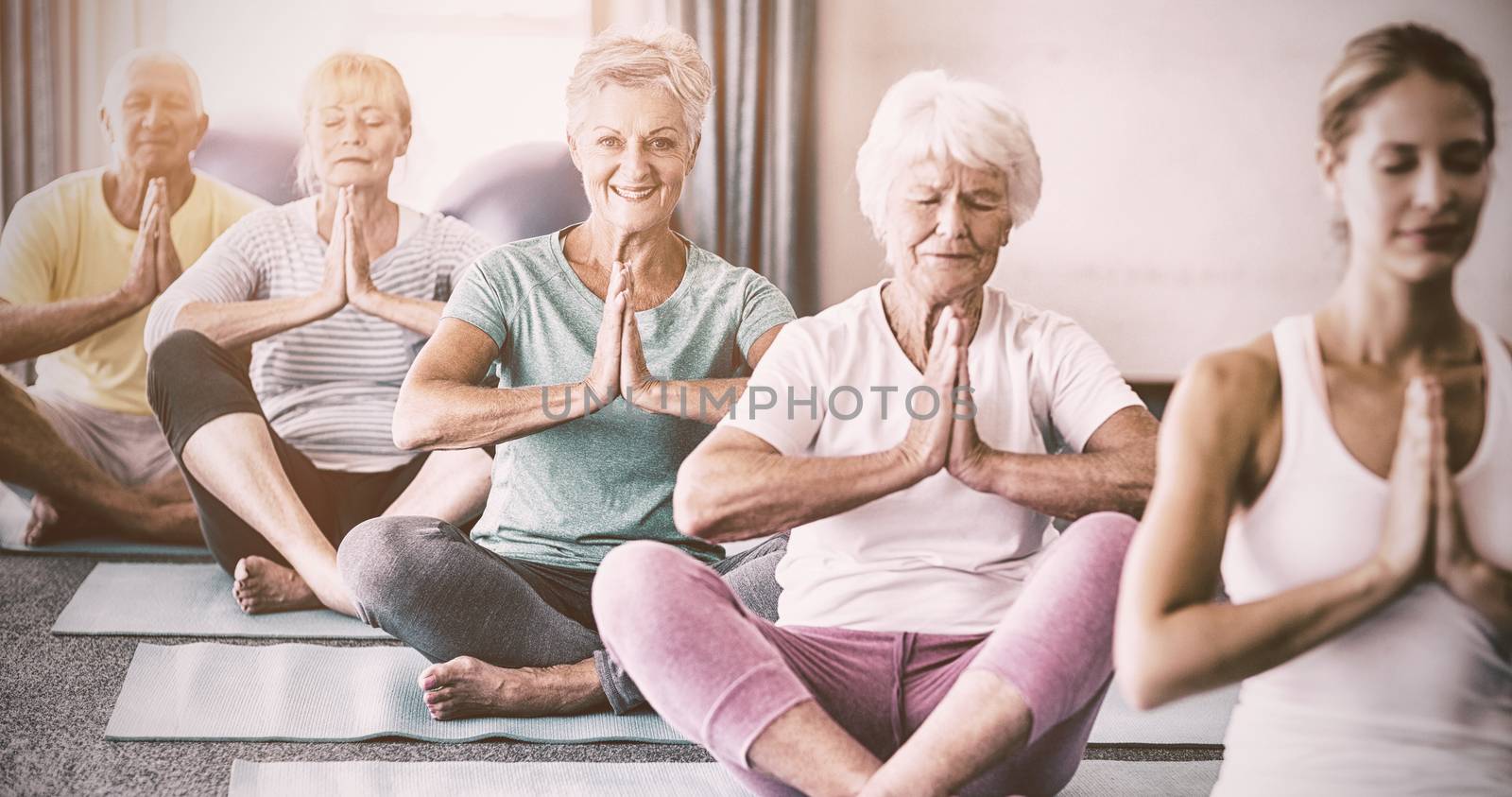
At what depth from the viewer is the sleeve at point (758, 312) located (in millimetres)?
2277

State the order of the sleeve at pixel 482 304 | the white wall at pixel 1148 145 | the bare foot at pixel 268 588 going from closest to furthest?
the sleeve at pixel 482 304
the bare foot at pixel 268 588
the white wall at pixel 1148 145

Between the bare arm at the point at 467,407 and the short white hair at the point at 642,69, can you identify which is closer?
the bare arm at the point at 467,407

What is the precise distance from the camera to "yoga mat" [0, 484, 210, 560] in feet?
10.8

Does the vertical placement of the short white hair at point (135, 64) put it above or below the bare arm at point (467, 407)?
above

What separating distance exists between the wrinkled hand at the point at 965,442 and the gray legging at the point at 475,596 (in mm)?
693

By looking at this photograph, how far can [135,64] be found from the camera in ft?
10.7

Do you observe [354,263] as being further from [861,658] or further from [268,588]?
[861,658]

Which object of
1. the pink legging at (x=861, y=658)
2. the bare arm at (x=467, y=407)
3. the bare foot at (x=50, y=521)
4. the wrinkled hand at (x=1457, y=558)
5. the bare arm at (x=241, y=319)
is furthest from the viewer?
the bare foot at (x=50, y=521)

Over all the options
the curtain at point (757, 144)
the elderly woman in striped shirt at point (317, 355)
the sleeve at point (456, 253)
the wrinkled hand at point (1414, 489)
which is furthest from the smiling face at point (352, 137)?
the wrinkled hand at point (1414, 489)

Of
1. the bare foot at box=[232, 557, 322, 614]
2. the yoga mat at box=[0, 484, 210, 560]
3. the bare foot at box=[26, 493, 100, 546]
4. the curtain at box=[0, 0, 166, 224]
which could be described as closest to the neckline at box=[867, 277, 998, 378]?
the bare foot at box=[232, 557, 322, 614]

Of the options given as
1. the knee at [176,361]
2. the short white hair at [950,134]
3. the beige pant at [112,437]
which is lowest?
the beige pant at [112,437]

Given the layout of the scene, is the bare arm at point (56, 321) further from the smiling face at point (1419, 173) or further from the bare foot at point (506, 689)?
the smiling face at point (1419, 173)

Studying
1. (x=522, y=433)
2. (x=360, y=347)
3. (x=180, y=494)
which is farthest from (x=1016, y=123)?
(x=180, y=494)

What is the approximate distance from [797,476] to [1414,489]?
670mm
